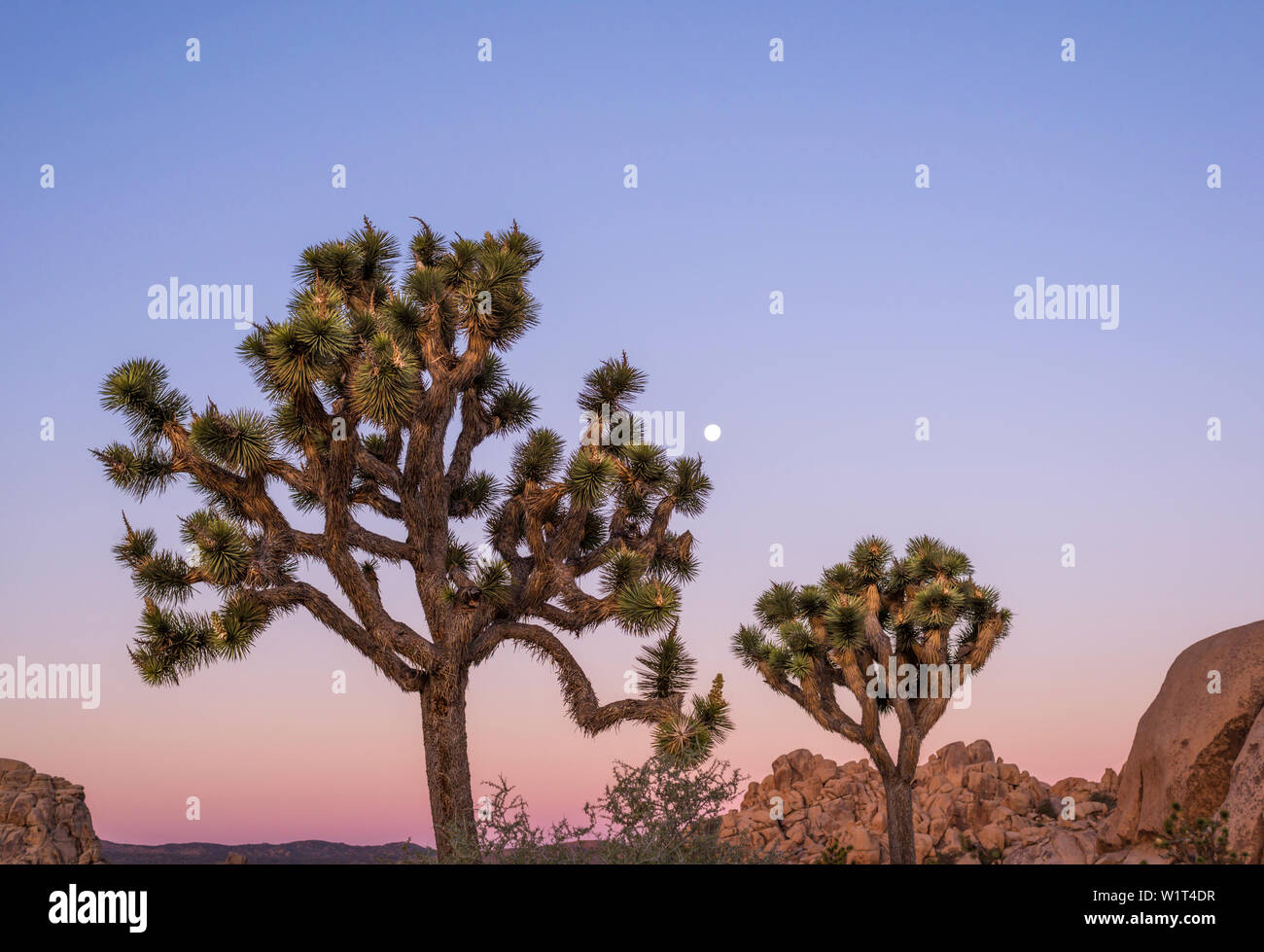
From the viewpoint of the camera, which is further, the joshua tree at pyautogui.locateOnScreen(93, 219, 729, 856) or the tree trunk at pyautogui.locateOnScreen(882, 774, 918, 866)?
the tree trunk at pyautogui.locateOnScreen(882, 774, 918, 866)

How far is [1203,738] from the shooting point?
15.3 m

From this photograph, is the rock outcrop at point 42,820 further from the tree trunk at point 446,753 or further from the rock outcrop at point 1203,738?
the rock outcrop at point 1203,738

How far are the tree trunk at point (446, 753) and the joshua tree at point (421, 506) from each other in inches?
0.8

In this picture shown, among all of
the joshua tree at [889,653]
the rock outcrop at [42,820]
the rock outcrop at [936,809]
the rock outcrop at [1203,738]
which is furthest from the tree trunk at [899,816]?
the rock outcrop at [42,820]

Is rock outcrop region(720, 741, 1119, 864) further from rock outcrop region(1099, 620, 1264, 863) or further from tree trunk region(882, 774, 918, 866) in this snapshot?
rock outcrop region(1099, 620, 1264, 863)

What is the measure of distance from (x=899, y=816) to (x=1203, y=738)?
7.03 meters

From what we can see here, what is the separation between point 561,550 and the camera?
14.0 m

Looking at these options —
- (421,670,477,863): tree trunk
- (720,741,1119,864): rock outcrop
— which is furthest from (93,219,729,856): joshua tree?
(720,741,1119,864): rock outcrop

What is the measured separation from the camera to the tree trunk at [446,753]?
43.4ft

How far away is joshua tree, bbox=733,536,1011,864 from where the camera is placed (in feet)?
68.2

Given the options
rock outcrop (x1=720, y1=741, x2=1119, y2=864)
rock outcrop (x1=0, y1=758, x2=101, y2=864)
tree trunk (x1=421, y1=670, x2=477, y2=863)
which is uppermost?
tree trunk (x1=421, y1=670, x2=477, y2=863)

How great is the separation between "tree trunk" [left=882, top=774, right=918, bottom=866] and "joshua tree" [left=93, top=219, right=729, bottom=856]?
890 cm

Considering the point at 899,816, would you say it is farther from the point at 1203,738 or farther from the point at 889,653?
the point at 1203,738

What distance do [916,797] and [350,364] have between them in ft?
66.8
